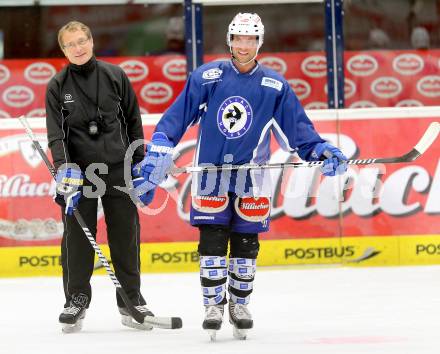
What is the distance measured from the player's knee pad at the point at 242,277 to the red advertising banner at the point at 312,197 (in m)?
2.79

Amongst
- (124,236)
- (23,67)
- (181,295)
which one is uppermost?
(23,67)

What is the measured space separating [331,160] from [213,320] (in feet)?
2.64

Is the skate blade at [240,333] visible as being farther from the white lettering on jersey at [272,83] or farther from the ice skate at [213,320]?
the white lettering on jersey at [272,83]

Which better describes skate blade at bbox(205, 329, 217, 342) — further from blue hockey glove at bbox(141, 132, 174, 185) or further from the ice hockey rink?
blue hockey glove at bbox(141, 132, 174, 185)

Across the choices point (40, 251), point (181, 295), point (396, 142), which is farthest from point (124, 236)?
point (396, 142)

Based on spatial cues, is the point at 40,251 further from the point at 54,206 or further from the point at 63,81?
the point at 63,81

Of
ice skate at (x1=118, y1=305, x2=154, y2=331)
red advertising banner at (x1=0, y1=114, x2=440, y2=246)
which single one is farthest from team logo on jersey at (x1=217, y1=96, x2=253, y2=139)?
red advertising banner at (x1=0, y1=114, x2=440, y2=246)

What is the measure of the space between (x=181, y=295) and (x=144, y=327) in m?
1.32

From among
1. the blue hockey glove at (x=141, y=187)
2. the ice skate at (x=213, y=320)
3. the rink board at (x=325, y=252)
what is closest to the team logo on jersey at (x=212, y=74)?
the blue hockey glove at (x=141, y=187)

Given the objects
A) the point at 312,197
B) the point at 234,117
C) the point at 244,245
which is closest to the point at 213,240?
the point at 244,245

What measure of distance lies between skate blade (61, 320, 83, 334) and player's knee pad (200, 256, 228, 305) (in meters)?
0.68

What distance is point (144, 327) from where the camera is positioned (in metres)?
5.22

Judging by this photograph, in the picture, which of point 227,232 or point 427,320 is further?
point 427,320

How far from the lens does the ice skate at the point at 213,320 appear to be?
4750mm
